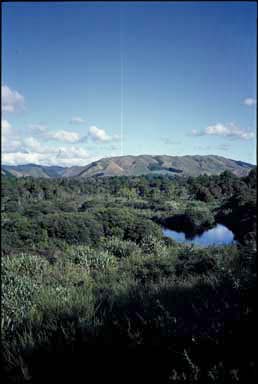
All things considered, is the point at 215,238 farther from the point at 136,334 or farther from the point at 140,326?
the point at 136,334

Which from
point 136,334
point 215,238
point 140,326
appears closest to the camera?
point 136,334

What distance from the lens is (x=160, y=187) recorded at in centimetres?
4438

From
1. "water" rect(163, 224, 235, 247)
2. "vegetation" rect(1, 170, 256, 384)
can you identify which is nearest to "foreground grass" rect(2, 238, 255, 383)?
"vegetation" rect(1, 170, 256, 384)

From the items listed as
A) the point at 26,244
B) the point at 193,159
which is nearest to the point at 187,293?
the point at 26,244

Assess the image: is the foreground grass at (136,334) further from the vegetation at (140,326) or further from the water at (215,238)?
the water at (215,238)

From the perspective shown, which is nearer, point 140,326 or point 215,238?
point 140,326

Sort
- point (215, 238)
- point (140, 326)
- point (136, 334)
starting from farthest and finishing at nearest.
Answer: point (215, 238) → point (140, 326) → point (136, 334)

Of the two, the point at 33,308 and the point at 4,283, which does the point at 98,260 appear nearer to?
the point at 4,283

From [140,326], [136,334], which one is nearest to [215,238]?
[140,326]

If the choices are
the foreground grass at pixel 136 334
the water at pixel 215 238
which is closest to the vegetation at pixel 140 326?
the foreground grass at pixel 136 334

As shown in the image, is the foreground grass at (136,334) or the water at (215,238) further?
the water at (215,238)

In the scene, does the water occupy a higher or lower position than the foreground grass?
lower

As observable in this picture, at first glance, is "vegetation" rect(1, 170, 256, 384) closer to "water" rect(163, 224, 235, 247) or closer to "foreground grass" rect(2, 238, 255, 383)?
"foreground grass" rect(2, 238, 255, 383)

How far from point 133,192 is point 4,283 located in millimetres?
36762
